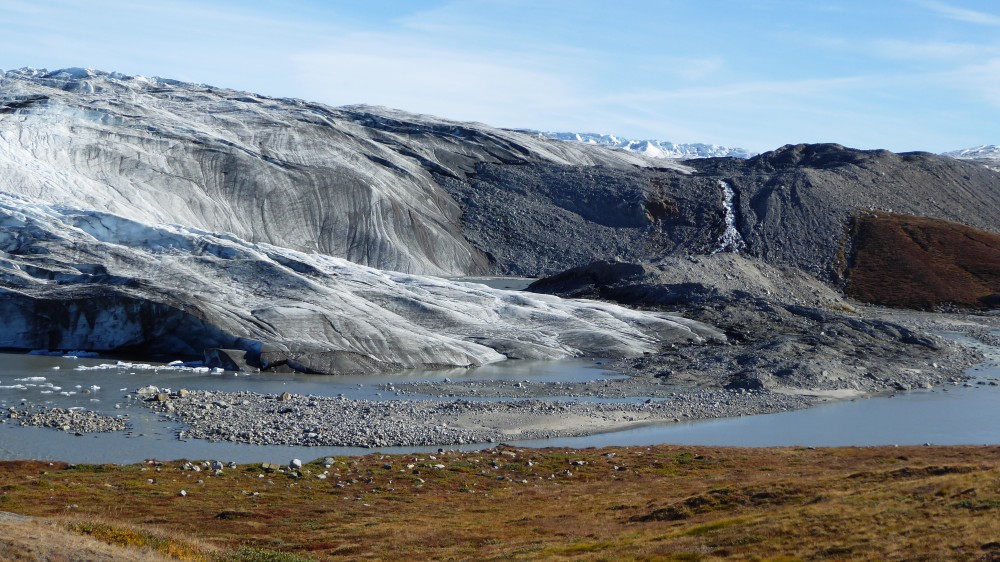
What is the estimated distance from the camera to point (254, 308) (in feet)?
216

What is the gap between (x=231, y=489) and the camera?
33156 mm

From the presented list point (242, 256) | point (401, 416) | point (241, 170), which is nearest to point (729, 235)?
point (241, 170)

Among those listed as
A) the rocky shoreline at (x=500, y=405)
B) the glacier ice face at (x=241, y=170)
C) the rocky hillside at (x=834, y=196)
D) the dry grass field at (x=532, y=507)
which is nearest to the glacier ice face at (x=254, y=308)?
the rocky shoreline at (x=500, y=405)

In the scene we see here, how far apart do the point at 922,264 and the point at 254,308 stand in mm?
83098

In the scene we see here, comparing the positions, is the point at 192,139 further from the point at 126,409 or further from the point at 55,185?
the point at 126,409

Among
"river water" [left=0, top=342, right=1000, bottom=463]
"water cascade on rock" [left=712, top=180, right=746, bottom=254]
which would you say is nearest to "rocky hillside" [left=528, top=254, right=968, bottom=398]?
"river water" [left=0, top=342, right=1000, bottom=463]

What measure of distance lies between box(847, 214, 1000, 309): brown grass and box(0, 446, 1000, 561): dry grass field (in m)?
74.8

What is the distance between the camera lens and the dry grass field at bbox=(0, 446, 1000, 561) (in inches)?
829

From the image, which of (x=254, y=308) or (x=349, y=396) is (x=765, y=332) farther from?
(x=254, y=308)

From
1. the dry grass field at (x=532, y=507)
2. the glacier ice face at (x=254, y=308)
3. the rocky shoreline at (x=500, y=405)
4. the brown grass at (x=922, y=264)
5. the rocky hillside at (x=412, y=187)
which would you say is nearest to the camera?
the dry grass field at (x=532, y=507)

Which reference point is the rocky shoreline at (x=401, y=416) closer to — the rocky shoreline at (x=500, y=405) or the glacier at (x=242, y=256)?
the rocky shoreline at (x=500, y=405)

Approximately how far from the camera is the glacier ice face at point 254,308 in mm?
63250

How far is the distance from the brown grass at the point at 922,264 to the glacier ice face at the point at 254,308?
4323 cm

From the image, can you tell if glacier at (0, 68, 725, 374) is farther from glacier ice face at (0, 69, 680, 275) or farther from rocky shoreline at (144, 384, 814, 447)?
rocky shoreline at (144, 384, 814, 447)
